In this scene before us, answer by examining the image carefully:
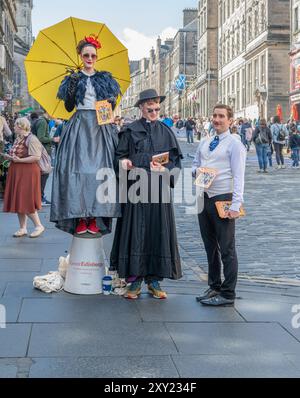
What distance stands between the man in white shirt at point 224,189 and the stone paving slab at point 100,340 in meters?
1.04

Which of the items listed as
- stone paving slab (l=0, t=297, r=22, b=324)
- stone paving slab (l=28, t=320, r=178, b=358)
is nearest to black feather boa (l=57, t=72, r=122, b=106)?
stone paving slab (l=0, t=297, r=22, b=324)

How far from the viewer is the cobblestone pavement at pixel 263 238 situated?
7.83m

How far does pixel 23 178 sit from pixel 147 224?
162 inches

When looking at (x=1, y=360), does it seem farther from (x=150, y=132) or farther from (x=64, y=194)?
(x=150, y=132)

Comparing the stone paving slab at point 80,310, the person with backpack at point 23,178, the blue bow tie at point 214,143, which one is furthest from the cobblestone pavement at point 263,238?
the person with backpack at point 23,178

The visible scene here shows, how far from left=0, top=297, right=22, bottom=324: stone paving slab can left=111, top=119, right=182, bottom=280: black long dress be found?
98 cm

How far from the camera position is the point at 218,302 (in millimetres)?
6129

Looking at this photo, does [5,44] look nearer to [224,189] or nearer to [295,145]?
[295,145]

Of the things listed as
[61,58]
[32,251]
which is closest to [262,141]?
[32,251]

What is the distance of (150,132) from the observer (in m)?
6.33

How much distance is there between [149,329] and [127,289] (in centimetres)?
121

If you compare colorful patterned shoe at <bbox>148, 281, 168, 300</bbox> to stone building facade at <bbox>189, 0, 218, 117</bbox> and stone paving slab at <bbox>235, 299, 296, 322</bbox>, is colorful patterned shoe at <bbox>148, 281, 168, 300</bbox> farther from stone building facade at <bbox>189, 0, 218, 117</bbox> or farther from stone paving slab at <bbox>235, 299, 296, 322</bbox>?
stone building facade at <bbox>189, 0, 218, 117</bbox>

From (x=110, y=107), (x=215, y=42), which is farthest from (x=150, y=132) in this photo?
(x=215, y=42)

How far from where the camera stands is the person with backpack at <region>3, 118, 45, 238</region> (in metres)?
9.88
